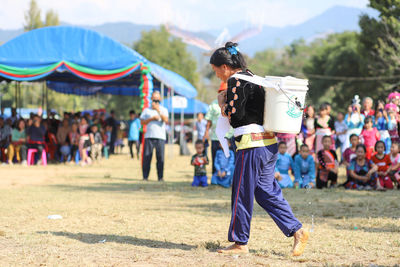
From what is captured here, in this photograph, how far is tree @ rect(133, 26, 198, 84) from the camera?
50.0 meters

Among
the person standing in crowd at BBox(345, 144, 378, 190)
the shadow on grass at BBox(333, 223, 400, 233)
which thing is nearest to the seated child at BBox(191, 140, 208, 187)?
the person standing in crowd at BBox(345, 144, 378, 190)

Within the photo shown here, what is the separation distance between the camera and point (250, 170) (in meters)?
4.90

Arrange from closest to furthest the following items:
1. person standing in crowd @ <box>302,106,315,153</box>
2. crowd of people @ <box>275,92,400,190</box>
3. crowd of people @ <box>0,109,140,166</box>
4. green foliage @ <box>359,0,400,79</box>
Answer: crowd of people @ <box>275,92,400,190</box>, person standing in crowd @ <box>302,106,315,153</box>, crowd of people @ <box>0,109,140,166</box>, green foliage @ <box>359,0,400,79</box>

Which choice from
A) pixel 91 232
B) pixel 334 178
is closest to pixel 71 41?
pixel 334 178

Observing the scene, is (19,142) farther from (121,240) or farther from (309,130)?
(121,240)

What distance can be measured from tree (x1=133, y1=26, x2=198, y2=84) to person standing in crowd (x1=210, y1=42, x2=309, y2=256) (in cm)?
4491

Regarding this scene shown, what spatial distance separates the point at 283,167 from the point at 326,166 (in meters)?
0.82

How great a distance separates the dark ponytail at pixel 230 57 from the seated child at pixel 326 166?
20.6 ft

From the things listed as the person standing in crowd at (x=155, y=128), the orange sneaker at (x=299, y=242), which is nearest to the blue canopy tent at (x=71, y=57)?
the person standing in crowd at (x=155, y=128)

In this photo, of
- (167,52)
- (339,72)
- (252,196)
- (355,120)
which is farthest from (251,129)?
(167,52)

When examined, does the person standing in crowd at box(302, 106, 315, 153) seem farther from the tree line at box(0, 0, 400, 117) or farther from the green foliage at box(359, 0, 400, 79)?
the green foliage at box(359, 0, 400, 79)

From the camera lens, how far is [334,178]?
11.0 meters

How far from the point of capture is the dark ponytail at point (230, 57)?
5082 mm

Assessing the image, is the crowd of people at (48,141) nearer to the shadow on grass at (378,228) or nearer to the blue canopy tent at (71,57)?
the blue canopy tent at (71,57)
